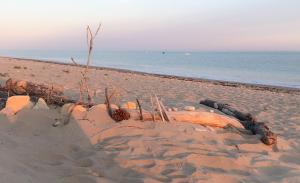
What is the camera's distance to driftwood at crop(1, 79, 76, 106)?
7.63m

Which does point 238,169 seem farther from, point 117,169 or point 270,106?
point 270,106

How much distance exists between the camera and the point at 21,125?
6.44 m

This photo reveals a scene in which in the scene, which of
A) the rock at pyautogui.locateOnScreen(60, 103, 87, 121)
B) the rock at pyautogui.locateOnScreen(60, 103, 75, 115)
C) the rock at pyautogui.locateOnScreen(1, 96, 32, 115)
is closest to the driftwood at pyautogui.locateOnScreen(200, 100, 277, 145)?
the rock at pyautogui.locateOnScreen(60, 103, 87, 121)

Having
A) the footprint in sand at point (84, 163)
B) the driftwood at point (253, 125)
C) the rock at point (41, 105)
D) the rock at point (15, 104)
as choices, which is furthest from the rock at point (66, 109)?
the driftwood at point (253, 125)

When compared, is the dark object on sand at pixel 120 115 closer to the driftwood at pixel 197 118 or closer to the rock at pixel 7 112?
the driftwood at pixel 197 118

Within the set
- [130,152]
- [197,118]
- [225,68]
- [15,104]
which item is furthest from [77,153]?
[225,68]

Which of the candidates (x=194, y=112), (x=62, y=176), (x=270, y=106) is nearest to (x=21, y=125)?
(x=62, y=176)

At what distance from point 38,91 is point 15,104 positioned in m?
1.17

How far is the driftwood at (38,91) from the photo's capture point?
7.63 metres

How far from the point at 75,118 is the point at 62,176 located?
217cm

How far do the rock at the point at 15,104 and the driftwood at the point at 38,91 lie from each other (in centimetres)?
50

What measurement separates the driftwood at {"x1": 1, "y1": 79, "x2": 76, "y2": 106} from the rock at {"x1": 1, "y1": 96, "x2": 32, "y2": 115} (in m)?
0.50

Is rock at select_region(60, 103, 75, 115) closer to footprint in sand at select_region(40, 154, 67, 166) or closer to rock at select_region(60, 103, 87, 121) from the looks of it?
rock at select_region(60, 103, 87, 121)

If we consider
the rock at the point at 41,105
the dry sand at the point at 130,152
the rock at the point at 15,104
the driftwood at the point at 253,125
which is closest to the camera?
the dry sand at the point at 130,152
